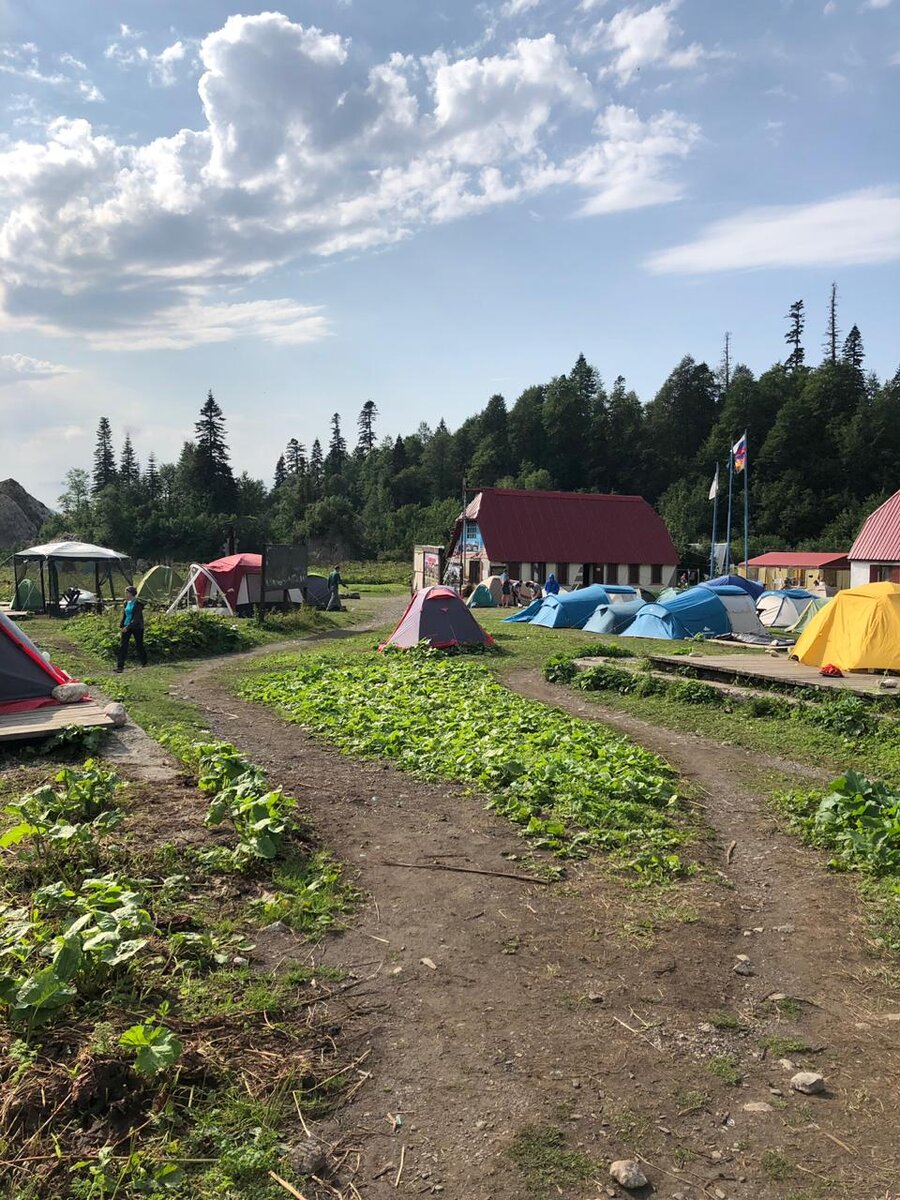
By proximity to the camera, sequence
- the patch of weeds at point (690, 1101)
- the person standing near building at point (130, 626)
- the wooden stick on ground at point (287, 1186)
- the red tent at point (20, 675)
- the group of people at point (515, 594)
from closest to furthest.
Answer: the wooden stick on ground at point (287, 1186), the patch of weeds at point (690, 1101), the red tent at point (20, 675), the person standing near building at point (130, 626), the group of people at point (515, 594)

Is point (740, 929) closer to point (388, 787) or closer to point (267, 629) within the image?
point (388, 787)

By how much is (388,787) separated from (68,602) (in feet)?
81.0

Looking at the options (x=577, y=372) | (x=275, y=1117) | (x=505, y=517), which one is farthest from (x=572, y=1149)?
(x=577, y=372)

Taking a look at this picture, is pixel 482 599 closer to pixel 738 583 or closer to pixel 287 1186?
pixel 738 583

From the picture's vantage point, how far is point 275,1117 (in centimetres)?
367

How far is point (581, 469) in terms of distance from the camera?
104500 millimetres

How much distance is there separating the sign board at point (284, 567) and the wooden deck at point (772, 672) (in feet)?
47.8

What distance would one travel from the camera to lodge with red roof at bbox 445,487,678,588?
1980 inches

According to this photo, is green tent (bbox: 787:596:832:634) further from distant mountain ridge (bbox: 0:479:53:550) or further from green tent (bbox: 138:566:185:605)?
distant mountain ridge (bbox: 0:479:53:550)

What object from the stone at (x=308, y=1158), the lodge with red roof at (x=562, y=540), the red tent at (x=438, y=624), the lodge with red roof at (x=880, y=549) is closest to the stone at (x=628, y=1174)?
the stone at (x=308, y=1158)

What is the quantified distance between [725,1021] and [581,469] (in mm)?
102700

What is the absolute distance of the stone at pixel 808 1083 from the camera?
404 cm

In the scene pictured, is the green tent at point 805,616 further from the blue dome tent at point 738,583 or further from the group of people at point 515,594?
the group of people at point 515,594

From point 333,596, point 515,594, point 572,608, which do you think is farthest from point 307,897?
point 515,594
